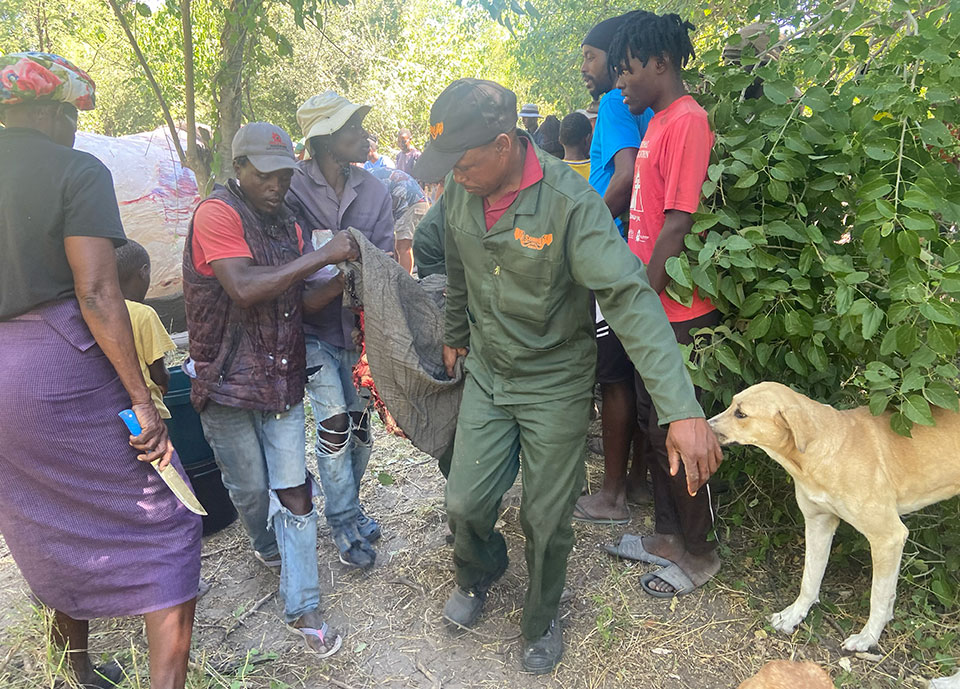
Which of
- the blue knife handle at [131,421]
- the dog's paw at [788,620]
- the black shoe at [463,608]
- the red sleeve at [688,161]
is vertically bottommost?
the black shoe at [463,608]

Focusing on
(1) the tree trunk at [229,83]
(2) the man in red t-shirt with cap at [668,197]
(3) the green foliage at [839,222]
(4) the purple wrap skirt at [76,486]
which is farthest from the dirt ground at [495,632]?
(1) the tree trunk at [229,83]

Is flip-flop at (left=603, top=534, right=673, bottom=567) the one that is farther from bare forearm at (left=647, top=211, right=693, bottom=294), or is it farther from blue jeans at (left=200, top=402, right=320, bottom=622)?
blue jeans at (left=200, top=402, right=320, bottom=622)

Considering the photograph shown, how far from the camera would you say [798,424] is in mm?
2416

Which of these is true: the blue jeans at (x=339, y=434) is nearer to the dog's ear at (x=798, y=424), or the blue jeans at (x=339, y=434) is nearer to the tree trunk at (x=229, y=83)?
the tree trunk at (x=229, y=83)

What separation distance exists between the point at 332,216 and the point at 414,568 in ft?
6.01

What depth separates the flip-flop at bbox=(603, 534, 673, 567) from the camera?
10.5 ft

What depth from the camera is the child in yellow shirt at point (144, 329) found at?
9.09 feet

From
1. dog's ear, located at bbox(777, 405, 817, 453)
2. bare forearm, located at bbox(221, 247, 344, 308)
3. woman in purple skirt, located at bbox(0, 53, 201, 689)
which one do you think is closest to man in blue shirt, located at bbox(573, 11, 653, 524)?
dog's ear, located at bbox(777, 405, 817, 453)

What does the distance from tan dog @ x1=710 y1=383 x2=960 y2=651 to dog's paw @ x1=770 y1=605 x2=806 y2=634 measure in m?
0.30

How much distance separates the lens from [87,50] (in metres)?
14.1

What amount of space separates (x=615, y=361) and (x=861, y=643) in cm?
159

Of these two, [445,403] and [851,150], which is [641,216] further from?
[445,403]

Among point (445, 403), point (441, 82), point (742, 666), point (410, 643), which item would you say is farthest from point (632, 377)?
point (441, 82)

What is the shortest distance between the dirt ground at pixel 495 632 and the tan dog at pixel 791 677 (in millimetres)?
1184
